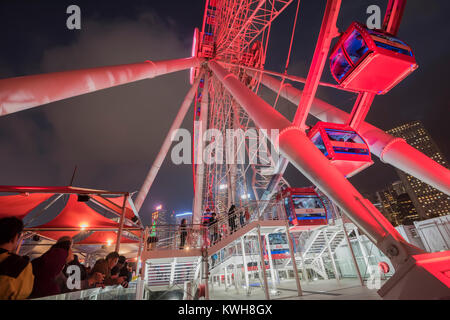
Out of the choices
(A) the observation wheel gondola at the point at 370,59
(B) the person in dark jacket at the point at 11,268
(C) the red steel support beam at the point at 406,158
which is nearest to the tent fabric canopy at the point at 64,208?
(B) the person in dark jacket at the point at 11,268

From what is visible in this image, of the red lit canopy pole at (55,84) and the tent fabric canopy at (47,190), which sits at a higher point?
the red lit canopy pole at (55,84)

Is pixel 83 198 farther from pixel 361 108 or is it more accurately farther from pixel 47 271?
pixel 361 108

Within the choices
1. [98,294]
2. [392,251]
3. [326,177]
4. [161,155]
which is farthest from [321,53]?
[161,155]

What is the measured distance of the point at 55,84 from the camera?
3.66 m

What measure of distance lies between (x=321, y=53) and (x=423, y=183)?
9620 centimetres

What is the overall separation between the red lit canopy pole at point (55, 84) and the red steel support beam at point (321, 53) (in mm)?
5012

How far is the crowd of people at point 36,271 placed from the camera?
2121 mm

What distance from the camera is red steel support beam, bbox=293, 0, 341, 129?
4973 millimetres

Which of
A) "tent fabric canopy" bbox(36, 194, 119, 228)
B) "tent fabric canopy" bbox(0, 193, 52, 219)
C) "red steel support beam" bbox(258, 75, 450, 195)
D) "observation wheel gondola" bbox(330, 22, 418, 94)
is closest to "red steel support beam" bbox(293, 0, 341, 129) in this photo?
"observation wheel gondola" bbox(330, 22, 418, 94)

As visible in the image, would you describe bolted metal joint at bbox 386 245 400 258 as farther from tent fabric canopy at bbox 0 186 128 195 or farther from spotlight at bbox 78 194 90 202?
spotlight at bbox 78 194 90 202

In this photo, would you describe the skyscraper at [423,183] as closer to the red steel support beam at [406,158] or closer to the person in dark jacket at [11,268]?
the red steel support beam at [406,158]

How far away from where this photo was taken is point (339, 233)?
11359mm

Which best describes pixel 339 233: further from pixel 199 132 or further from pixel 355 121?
pixel 199 132
